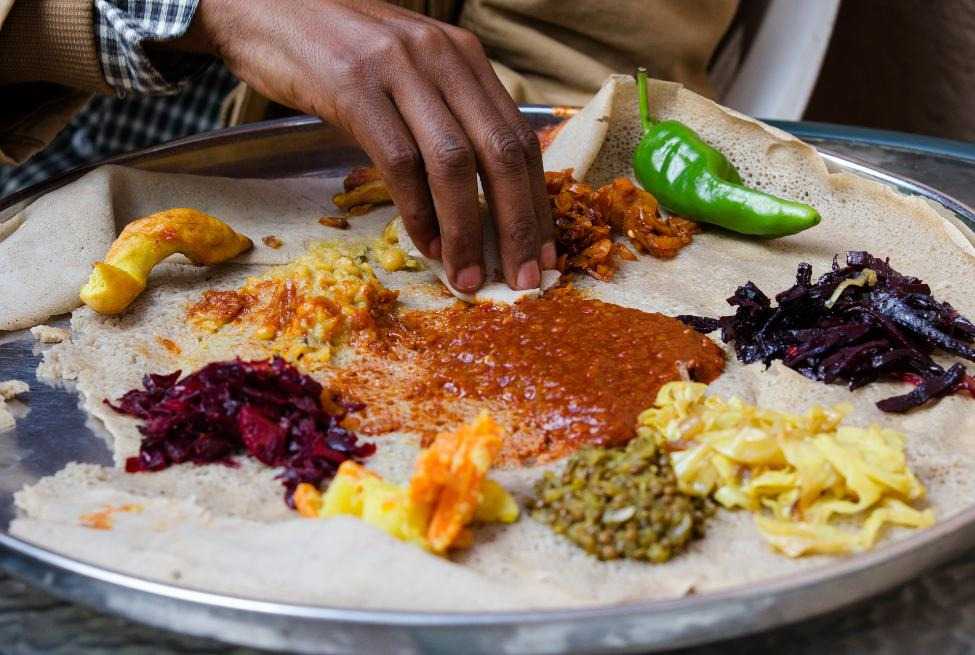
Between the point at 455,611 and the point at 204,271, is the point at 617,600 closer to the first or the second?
the point at 455,611

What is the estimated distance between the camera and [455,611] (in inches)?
56.0

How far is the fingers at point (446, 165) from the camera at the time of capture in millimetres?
2338

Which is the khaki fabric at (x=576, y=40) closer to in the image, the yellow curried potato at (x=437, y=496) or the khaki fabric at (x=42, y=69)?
the khaki fabric at (x=42, y=69)

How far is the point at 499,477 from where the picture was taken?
6.15ft

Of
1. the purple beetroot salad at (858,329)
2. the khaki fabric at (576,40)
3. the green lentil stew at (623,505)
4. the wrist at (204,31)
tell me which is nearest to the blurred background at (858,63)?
the khaki fabric at (576,40)

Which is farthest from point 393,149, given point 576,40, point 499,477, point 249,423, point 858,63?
point 858,63

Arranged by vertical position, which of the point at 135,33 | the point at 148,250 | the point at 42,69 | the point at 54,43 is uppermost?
the point at 135,33

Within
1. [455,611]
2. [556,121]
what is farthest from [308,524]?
[556,121]

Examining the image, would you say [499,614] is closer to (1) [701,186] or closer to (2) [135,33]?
(1) [701,186]

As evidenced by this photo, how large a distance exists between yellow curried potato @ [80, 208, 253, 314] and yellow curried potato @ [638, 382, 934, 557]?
4.24 ft

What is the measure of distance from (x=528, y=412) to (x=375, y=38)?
976 mm

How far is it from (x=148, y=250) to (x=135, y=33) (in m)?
0.65

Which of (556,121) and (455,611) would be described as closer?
(455,611)

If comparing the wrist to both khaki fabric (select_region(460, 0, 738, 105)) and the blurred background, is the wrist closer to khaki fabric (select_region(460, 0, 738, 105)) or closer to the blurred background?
khaki fabric (select_region(460, 0, 738, 105))
